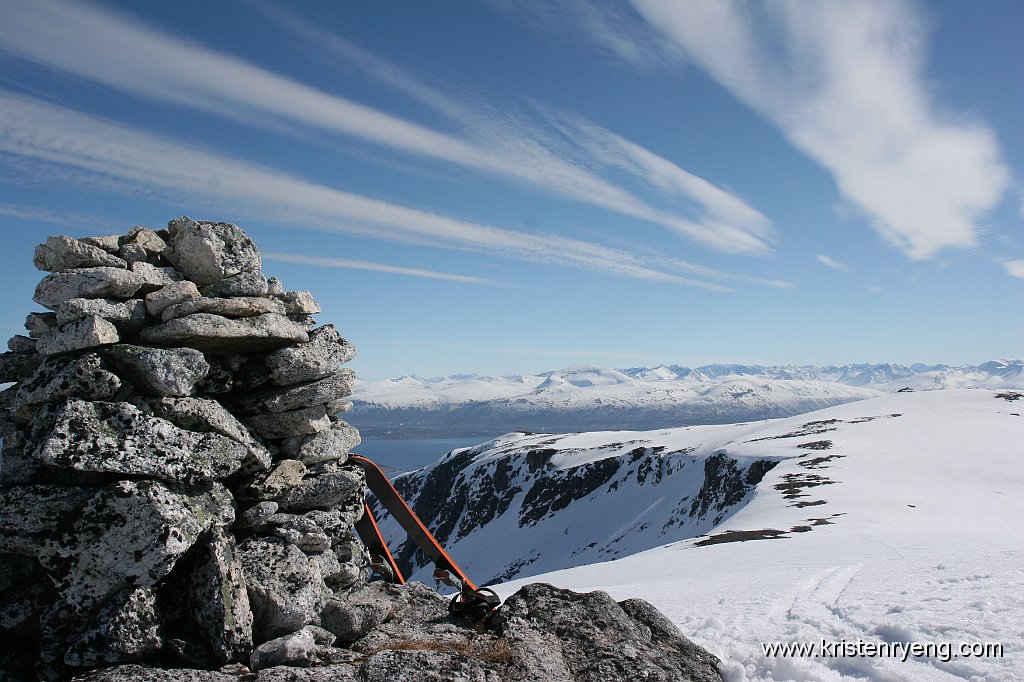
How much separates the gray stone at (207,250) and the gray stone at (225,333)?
4.25 ft

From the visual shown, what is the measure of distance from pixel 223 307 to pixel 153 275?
130 cm

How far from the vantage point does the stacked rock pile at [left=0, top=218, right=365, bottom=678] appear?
7488 millimetres

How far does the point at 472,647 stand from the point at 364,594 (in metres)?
2.57

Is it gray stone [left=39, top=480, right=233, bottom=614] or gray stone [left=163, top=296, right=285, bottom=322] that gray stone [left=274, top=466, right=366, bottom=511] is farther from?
gray stone [left=163, top=296, right=285, bottom=322]

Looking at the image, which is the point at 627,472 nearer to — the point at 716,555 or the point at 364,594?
the point at 716,555

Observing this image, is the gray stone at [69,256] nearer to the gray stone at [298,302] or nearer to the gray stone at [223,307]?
the gray stone at [223,307]

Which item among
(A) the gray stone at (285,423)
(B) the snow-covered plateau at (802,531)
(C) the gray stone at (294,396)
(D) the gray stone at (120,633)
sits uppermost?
(C) the gray stone at (294,396)

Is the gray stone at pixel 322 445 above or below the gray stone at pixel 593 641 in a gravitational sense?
above

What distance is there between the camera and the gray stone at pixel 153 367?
8.34 metres

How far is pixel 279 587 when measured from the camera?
845cm

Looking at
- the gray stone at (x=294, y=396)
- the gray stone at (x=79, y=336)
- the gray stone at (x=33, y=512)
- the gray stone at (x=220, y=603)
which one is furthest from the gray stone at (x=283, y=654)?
the gray stone at (x=79, y=336)

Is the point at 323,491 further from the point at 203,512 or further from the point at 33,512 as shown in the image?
the point at 33,512

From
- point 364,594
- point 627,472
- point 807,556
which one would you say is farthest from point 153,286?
point 627,472

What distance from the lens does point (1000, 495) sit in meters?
44.4
